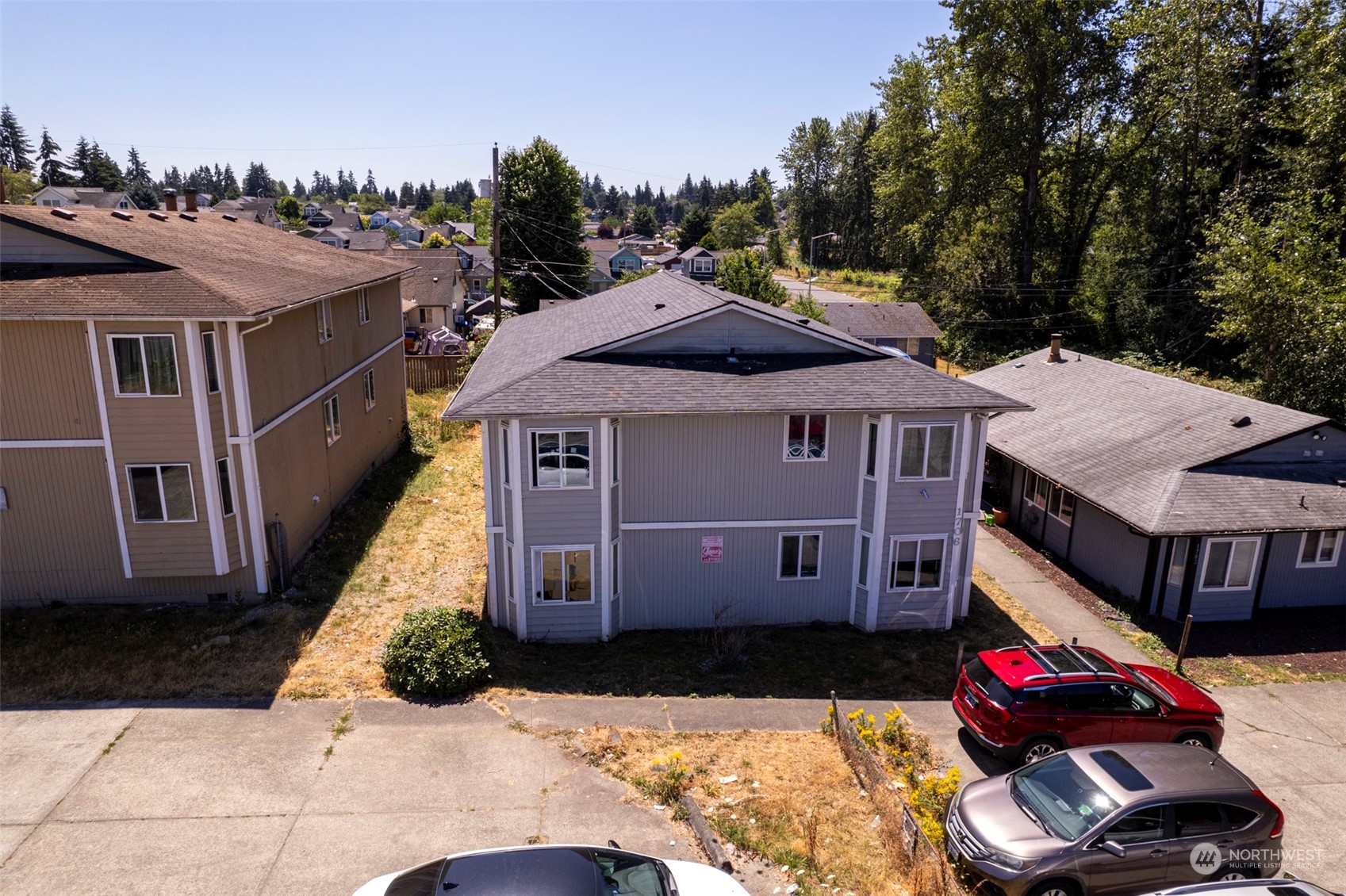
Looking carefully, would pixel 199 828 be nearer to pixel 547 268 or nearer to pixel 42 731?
pixel 42 731

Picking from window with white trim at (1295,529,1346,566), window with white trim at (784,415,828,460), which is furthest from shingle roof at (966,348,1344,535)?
window with white trim at (784,415,828,460)

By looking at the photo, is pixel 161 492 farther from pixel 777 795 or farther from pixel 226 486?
pixel 777 795

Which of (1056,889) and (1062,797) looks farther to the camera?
(1062,797)

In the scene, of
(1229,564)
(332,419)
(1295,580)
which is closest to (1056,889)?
(1229,564)

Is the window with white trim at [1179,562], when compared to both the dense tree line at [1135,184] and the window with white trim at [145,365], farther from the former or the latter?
the window with white trim at [145,365]

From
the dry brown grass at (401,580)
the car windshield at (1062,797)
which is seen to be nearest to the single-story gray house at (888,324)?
the dry brown grass at (401,580)

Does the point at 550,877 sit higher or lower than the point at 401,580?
higher

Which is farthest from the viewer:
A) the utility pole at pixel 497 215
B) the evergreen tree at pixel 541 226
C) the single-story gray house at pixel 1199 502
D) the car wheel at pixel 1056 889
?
the evergreen tree at pixel 541 226

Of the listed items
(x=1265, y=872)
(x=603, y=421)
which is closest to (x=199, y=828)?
(x=603, y=421)
